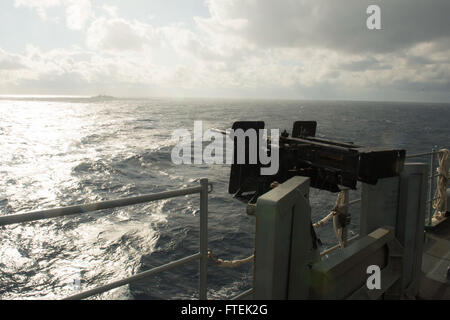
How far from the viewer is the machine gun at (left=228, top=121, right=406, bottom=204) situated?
2.35 metres

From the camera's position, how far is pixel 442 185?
6.25m

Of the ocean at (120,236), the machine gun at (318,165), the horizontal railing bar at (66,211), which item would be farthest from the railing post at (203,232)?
the ocean at (120,236)

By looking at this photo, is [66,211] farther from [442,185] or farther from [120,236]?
[120,236]

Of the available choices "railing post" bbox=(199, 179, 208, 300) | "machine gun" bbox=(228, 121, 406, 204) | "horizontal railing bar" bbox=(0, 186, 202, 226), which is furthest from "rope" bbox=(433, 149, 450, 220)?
"horizontal railing bar" bbox=(0, 186, 202, 226)

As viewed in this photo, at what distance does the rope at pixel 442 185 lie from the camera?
19.6 feet

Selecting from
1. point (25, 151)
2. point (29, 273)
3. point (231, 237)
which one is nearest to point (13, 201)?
point (29, 273)

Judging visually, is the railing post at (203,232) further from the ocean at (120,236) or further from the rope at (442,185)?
the ocean at (120,236)

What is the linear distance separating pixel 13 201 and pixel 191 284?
13378 mm

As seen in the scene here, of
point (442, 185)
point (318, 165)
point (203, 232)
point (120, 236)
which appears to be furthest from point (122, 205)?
point (120, 236)

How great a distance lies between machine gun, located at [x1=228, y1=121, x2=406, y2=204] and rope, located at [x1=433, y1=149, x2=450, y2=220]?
13.9 feet

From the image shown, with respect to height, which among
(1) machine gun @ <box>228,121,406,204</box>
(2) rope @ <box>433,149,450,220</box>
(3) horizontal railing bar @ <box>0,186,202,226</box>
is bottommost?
(2) rope @ <box>433,149,450,220</box>

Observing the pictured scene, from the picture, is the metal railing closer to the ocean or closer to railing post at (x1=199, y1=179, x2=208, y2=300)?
railing post at (x1=199, y1=179, x2=208, y2=300)
